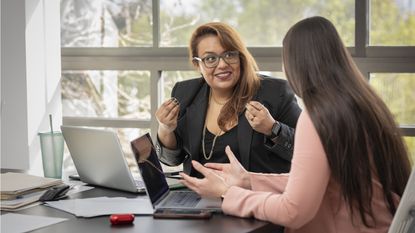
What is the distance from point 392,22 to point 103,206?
217 cm

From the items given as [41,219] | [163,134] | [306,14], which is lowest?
[41,219]

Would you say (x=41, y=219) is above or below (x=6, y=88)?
below

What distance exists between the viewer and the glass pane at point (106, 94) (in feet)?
14.0

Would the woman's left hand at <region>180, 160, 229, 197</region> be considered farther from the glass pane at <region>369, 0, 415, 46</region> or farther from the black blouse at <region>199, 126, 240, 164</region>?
the glass pane at <region>369, 0, 415, 46</region>

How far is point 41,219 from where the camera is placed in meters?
1.97

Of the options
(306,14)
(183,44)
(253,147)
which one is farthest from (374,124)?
(183,44)

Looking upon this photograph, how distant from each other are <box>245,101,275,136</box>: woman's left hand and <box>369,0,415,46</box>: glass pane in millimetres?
1363

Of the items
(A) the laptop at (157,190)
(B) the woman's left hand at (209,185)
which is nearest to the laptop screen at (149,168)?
(A) the laptop at (157,190)

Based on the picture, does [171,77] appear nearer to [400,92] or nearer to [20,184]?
[400,92]

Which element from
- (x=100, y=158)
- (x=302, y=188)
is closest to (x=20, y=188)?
(x=100, y=158)

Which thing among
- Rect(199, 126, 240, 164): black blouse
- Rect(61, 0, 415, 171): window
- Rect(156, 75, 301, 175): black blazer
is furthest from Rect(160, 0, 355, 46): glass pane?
Rect(199, 126, 240, 164): black blouse

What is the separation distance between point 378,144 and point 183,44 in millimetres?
2391

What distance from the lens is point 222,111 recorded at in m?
2.83

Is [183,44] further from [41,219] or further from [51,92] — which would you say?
[41,219]
